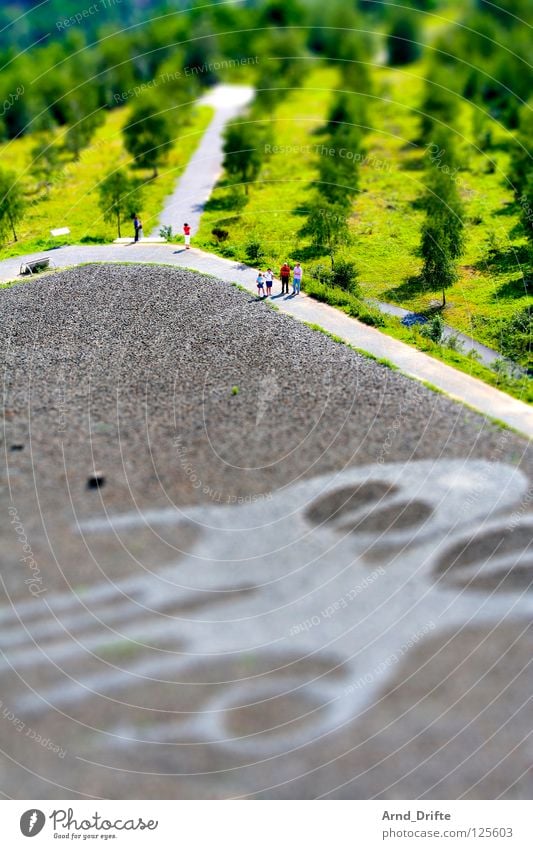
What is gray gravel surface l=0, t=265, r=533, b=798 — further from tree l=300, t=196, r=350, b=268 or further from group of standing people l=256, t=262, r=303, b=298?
tree l=300, t=196, r=350, b=268

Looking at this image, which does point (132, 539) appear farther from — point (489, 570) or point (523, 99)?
point (523, 99)

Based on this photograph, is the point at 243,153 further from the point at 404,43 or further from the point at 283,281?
the point at 404,43

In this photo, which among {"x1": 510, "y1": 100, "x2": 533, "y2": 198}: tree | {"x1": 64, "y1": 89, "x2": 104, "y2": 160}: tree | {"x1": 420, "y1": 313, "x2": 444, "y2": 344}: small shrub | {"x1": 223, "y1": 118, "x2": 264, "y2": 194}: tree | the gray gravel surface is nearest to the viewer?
the gray gravel surface

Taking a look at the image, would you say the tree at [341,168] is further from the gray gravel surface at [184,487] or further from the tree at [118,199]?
the gray gravel surface at [184,487]

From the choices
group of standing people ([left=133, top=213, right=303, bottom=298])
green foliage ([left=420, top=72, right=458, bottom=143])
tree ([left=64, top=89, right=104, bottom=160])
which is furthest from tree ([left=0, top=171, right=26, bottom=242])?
green foliage ([left=420, top=72, right=458, bottom=143])

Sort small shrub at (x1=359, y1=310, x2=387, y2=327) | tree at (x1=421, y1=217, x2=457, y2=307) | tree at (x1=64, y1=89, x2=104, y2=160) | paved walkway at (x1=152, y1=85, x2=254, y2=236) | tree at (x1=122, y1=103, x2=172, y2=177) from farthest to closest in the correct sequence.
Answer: tree at (x1=64, y1=89, x2=104, y2=160), tree at (x1=122, y1=103, x2=172, y2=177), paved walkway at (x1=152, y1=85, x2=254, y2=236), tree at (x1=421, y1=217, x2=457, y2=307), small shrub at (x1=359, y1=310, x2=387, y2=327)

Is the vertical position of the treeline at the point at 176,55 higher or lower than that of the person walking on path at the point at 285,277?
higher

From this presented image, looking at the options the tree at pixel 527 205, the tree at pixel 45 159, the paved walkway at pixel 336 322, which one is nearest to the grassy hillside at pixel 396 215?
the tree at pixel 527 205

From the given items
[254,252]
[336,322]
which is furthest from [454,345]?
[254,252]
